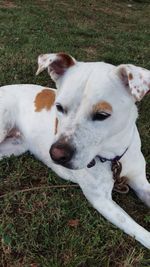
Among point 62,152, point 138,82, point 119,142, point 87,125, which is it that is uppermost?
point 138,82

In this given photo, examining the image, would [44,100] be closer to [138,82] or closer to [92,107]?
[92,107]

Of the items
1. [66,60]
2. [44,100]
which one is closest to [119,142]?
[66,60]

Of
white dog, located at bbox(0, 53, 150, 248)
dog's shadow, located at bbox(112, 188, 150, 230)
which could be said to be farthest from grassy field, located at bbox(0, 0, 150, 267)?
white dog, located at bbox(0, 53, 150, 248)

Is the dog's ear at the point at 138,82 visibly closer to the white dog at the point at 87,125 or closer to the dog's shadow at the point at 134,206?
the white dog at the point at 87,125

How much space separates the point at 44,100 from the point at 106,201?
117 centimetres

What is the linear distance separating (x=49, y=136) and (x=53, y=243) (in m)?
1.07

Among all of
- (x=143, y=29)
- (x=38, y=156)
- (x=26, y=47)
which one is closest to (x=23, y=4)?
(x=143, y=29)

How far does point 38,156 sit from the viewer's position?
4.53 meters

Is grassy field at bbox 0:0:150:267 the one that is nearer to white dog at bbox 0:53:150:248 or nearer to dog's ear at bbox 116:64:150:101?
white dog at bbox 0:53:150:248

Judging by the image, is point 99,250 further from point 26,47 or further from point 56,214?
point 26,47

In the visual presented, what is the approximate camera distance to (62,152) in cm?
Answer: 339

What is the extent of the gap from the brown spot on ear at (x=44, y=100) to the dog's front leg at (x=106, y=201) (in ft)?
2.69

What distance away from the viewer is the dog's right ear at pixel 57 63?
3.78 m

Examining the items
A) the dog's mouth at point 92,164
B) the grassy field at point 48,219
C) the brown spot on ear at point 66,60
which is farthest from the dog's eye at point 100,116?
the grassy field at point 48,219
